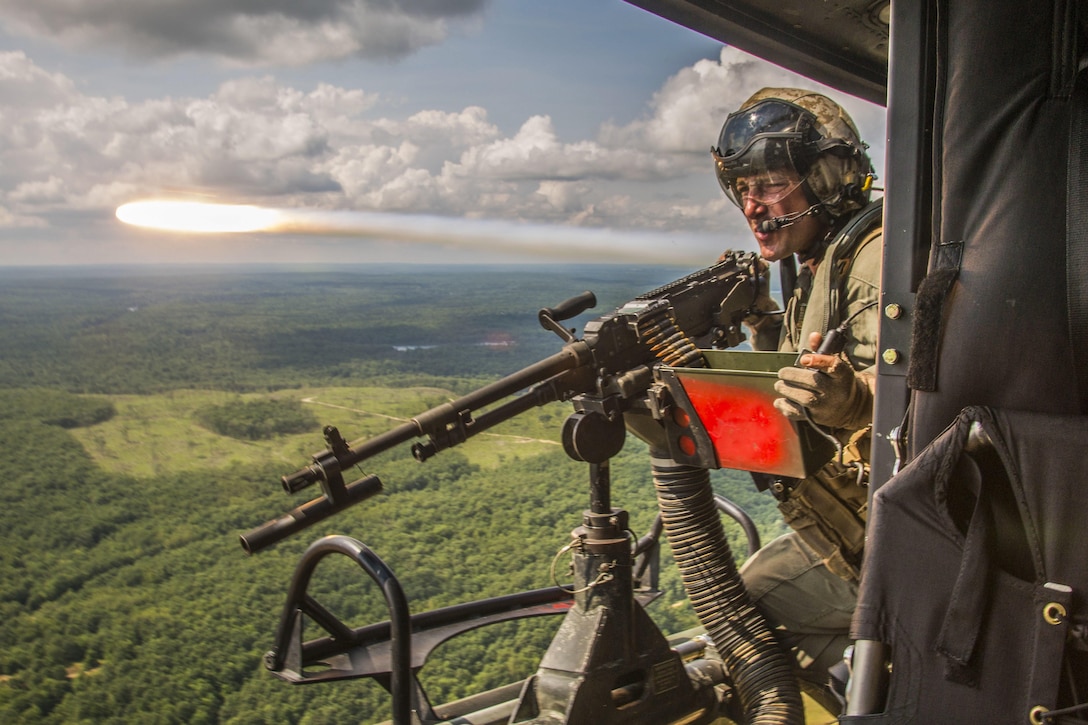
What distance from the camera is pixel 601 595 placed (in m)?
2.67

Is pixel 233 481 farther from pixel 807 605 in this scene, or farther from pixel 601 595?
pixel 807 605

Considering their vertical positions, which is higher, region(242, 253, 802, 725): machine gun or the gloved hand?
the gloved hand

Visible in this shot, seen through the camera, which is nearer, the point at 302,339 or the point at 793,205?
the point at 793,205

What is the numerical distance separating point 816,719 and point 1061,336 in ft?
8.19

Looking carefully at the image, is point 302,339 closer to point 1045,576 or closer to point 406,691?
point 406,691

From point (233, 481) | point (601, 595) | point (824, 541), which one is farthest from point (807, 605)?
point (233, 481)

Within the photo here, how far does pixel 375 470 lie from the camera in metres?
4.67

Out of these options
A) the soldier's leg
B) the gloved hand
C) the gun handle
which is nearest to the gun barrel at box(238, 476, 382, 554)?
the gun handle

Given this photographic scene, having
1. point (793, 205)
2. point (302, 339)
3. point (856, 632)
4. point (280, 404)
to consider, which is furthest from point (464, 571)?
point (856, 632)

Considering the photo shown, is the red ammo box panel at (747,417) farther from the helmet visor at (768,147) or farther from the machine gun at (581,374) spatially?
the helmet visor at (768,147)

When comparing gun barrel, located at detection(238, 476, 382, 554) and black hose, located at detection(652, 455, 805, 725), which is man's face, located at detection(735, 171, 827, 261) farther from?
gun barrel, located at detection(238, 476, 382, 554)

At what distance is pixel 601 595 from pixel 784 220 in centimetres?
139

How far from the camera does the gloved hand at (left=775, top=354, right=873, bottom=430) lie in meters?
1.92

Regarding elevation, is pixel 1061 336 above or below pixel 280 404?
above
